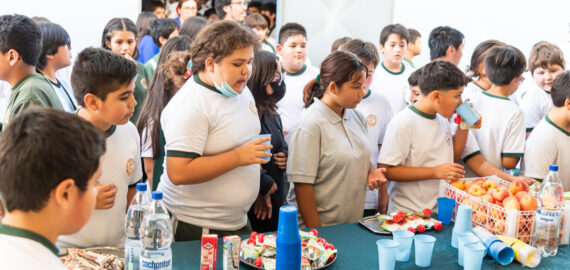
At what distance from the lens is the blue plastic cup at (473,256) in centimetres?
Result: 182

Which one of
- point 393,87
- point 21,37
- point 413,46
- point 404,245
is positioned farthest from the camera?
point 413,46

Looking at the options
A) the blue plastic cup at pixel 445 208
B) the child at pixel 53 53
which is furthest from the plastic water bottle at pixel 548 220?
the child at pixel 53 53

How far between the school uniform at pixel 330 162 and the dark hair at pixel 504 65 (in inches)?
40.0

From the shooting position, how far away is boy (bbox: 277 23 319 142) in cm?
388

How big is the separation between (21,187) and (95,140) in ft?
0.63

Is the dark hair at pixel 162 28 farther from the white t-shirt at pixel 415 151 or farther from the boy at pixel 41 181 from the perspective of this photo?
the boy at pixel 41 181

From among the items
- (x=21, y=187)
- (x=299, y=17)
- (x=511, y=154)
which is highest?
(x=299, y=17)

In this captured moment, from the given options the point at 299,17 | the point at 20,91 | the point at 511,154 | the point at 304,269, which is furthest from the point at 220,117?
the point at 299,17

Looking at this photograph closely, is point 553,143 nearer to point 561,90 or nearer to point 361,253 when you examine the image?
point 561,90

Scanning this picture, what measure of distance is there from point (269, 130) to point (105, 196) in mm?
1140

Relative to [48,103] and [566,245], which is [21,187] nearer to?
[48,103]

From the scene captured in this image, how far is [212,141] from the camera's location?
2.18 metres

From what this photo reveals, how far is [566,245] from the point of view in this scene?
2.24 metres

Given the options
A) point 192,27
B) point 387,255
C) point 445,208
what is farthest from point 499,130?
point 192,27
